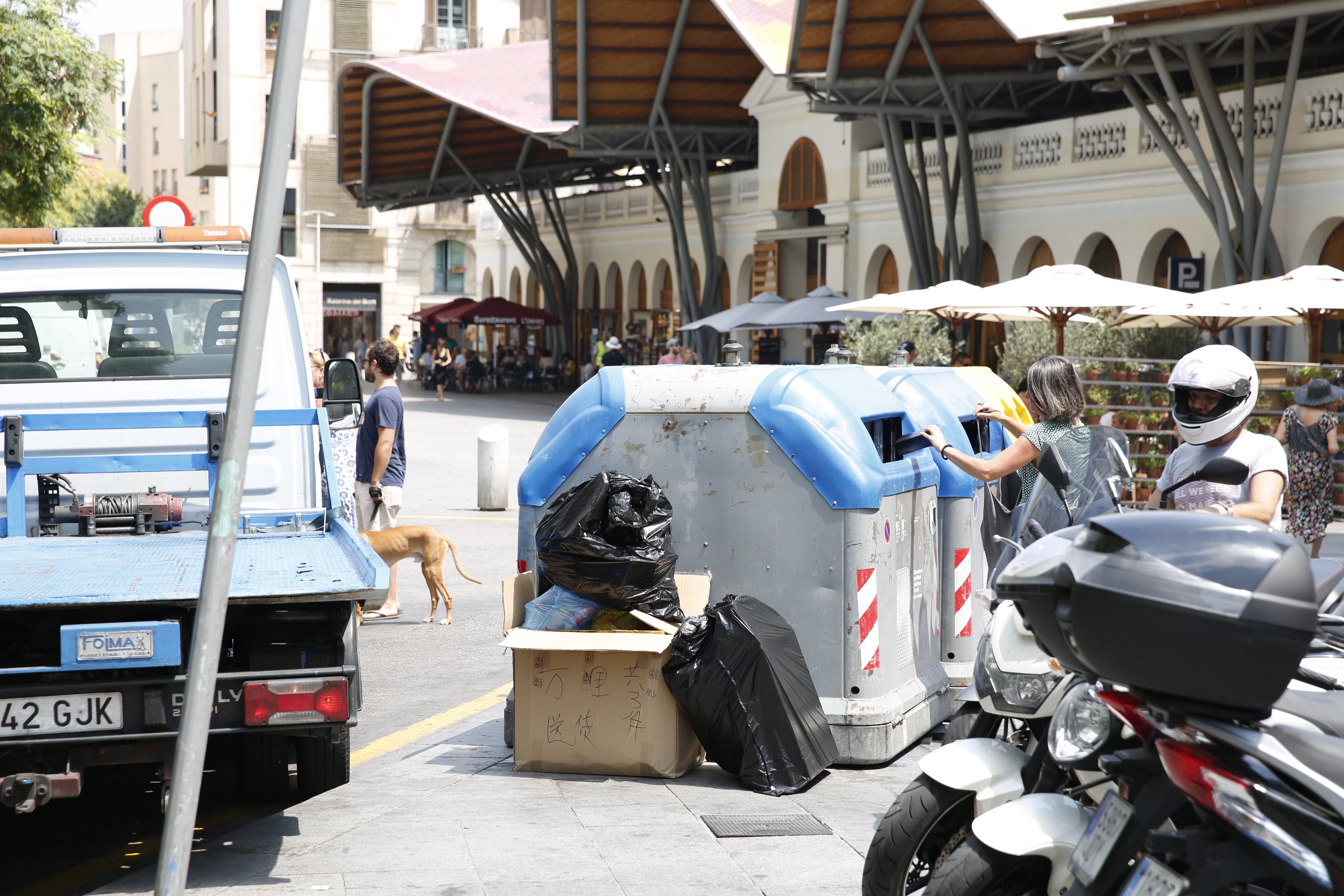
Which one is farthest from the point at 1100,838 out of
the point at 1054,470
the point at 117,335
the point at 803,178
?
the point at 803,178

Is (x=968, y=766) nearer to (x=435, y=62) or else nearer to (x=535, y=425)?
(x=535, y=425)

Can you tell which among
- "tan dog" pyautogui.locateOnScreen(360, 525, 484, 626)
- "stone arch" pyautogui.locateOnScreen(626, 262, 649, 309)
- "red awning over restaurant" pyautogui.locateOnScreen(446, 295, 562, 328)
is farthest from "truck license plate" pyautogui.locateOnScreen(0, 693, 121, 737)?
"red awning over restaurant" pyautogui.locateOnScreen(446, 295, 562, 328)

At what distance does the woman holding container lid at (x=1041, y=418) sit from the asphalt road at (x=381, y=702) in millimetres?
2823

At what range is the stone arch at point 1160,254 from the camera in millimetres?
24266

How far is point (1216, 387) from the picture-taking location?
16.1 feet

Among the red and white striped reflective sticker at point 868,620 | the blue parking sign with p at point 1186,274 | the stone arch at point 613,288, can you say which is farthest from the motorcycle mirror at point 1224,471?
the stone arch at point 613,288

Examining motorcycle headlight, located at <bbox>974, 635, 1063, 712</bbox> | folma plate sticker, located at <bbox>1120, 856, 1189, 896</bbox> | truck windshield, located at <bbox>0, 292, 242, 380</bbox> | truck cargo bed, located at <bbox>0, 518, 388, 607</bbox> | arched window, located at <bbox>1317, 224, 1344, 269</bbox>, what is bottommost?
folma plate sticker, located at <bbox>1120, 856, 1189, 896</bbox>

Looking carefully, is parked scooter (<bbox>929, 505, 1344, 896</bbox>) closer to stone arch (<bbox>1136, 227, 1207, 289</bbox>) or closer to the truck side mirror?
the truck side mirror

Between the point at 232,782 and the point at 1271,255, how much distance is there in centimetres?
1832

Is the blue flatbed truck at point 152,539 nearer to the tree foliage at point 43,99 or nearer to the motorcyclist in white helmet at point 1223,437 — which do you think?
the motorcyclist in white helmet at point 1223,437

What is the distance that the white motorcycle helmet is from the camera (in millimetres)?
4914

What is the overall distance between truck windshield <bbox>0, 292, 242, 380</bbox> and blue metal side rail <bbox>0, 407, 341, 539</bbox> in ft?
3.13

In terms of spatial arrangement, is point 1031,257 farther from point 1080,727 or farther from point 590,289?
point 1080,727

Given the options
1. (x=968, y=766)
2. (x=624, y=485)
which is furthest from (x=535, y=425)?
(x=968, y=766)
